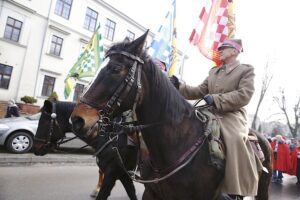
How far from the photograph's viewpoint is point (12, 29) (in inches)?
832

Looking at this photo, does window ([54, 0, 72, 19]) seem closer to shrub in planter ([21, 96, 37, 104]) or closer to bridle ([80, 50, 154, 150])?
shrub in planter ([21, 96, 37, 104])

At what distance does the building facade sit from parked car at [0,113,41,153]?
11470mm

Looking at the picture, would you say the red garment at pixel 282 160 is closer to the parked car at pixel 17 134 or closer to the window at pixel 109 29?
the parked car at pixel 17 134

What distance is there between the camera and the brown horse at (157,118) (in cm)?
228

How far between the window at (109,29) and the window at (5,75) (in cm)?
1069

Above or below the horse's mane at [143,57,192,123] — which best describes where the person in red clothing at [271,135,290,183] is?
below

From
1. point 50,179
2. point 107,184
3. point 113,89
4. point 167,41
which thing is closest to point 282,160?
point 167,41

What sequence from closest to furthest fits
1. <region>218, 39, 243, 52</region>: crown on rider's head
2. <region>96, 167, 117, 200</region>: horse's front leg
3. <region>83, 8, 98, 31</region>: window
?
<region>218, 39, 243, 52</region>: crown on rider's head < <region>96, 167, 117, 200</region>: horse's front leg < <region>83, 8, 98, 31</region>: window

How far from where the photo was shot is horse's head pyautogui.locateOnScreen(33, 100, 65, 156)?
5.11m

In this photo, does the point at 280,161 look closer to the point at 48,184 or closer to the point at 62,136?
the point at 48,184

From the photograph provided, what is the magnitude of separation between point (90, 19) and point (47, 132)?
2376 centimetres

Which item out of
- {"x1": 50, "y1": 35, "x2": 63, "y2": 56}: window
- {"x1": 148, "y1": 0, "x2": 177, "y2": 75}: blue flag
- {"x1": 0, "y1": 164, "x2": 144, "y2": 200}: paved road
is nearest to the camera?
{"x1": 0, "y1": 164, "x2": 144, "y2": 200}: paved road

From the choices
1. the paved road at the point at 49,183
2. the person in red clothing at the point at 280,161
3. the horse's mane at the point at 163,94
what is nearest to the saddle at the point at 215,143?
the horse's mane at the point at 163,94

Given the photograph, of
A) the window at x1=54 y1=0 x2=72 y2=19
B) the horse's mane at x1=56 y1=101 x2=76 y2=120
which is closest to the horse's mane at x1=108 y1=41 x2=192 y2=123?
the horse's mane at x1=56 y1=101 x2=76 y2=120
